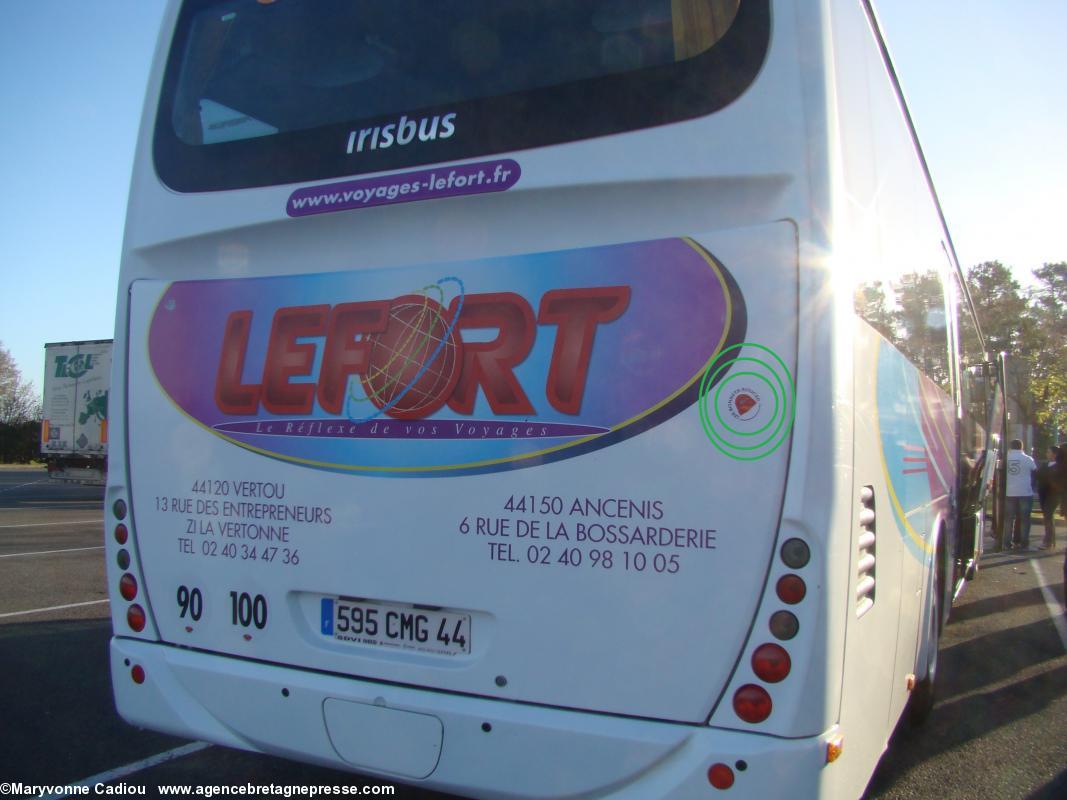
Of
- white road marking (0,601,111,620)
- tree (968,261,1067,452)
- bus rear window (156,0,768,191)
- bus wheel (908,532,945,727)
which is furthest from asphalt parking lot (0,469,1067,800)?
tree (968,261,1067,452)

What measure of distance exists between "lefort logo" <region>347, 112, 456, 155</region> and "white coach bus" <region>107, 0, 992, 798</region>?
16mm

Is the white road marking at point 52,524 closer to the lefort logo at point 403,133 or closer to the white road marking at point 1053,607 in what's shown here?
the lefort logo at point 403,133

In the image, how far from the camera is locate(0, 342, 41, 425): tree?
206 feet

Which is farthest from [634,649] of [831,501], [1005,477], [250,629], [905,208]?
[1005,477]

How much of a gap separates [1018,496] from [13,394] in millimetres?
68806

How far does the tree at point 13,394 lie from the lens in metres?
62.9

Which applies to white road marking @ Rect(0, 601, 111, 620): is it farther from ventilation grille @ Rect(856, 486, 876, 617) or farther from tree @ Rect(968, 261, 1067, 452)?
tree @ Rect(968, 261, 1067, 452)

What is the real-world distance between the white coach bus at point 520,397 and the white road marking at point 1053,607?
574 cm

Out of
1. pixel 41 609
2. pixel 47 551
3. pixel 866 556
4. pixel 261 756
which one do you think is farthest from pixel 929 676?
pixel 47 551

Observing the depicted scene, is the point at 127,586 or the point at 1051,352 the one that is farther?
the point at 1051,352

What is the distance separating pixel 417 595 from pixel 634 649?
34.3 inches

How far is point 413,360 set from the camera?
3.25m

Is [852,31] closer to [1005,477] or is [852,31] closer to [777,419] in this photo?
[777,419]

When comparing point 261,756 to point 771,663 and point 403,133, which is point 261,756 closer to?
point 771,663
